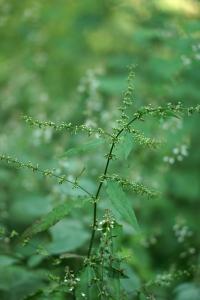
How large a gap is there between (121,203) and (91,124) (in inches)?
56.2

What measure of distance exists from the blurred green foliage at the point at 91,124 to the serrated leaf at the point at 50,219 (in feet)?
0.28

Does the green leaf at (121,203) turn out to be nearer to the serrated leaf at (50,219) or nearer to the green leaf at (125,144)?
the green leaf at (125,144)

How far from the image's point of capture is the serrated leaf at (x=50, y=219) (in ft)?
7.67

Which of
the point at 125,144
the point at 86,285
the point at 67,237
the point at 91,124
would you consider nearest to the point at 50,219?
the point at 86,285

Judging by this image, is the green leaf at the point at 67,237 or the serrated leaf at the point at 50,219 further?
the green leaf at the point at 67,237

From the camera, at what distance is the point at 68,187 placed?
11.1 feet

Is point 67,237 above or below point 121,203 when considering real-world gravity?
above

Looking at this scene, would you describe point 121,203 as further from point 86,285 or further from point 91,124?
point 91,124

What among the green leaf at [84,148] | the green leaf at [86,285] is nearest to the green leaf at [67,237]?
the green leaf at [86,285]

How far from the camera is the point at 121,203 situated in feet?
7.13

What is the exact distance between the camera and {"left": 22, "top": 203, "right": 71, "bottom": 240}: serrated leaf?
2.34 m

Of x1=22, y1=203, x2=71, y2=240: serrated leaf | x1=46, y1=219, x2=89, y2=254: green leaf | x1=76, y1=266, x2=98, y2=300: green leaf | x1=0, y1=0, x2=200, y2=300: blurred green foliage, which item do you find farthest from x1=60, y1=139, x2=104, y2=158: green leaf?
x1=46, y1=219, x2=89, y2=254: green leaf

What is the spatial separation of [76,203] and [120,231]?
1.01 feet

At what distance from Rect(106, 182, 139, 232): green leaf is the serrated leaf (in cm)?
29
